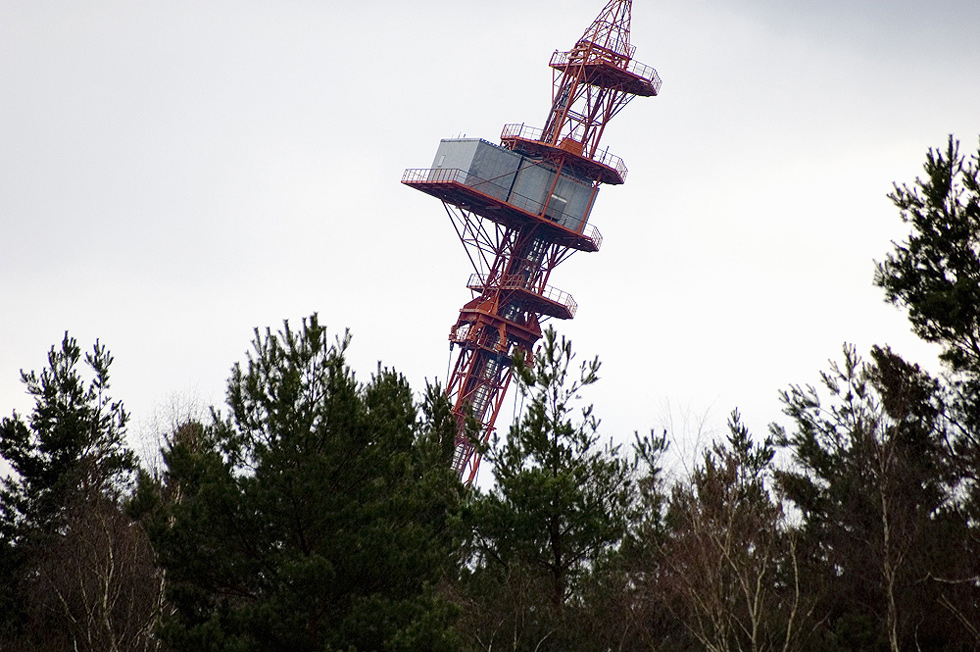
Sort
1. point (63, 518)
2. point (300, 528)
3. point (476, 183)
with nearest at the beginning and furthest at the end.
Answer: point (300, 528)
point (63, 518)
point (476, 183)

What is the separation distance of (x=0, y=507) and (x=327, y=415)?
61.5ft

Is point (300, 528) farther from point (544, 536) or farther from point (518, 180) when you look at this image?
point (518, 180)

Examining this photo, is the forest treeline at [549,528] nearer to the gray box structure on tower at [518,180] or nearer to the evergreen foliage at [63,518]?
the evergreen foliage at [63,518]

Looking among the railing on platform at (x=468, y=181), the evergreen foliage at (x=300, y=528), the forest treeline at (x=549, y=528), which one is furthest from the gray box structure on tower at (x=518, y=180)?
the evergreen foliage at (x=300, y=528)

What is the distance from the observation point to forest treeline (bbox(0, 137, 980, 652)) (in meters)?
19.4

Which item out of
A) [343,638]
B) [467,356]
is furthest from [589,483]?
[467,356]

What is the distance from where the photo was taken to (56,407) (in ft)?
113

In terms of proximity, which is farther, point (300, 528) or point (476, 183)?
point (476, 183)

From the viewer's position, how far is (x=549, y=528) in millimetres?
23750

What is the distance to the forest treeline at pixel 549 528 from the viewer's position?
63.5 ft

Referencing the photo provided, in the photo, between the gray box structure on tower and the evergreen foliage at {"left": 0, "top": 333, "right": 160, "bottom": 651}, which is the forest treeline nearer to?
the evergreen foliage at {"left": 0, "top": 333, "right": 160, "bottom": 651}

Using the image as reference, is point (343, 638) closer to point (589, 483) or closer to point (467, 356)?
point (589, 483)

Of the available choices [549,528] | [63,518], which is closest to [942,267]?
[549,528]

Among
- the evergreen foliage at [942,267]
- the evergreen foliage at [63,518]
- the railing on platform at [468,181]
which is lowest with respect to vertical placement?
the evergreen foliage at [63,518]
